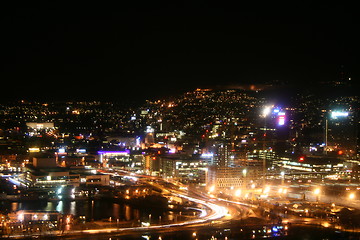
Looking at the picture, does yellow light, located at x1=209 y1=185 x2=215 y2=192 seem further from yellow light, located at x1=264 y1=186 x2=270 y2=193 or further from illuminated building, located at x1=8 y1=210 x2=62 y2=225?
illuminated building, located at x1=8 y1=210 x2=62 y2=225

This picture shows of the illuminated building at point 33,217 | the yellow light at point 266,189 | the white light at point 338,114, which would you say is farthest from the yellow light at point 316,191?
the illuminated building at point 33,217

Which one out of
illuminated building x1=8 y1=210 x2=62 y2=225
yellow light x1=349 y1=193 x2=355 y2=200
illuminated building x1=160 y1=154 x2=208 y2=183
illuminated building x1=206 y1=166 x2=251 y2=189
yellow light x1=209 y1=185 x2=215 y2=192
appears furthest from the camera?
illuminated building x1=160 y1=154 x2=208 y2=183

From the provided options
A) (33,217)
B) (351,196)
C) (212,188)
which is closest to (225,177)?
(212,188)

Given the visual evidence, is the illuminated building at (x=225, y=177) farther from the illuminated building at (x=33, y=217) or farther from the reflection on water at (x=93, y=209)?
the illuminated building at (x=33, y=217)

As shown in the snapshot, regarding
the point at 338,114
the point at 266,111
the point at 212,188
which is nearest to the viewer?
the point at 212,188

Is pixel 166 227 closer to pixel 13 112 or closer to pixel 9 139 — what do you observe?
pixel 9 139

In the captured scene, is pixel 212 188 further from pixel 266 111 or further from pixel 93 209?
pixel 266 111

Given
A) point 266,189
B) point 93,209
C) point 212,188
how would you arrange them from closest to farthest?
point 93,209, point 266,189, point 212,188

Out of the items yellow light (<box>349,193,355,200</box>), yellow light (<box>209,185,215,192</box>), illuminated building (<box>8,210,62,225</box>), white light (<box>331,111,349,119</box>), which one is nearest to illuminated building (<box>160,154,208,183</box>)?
yellow light (<box>209,185,215,192</box>)
